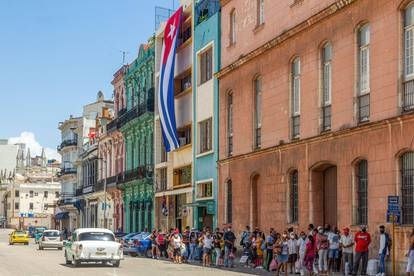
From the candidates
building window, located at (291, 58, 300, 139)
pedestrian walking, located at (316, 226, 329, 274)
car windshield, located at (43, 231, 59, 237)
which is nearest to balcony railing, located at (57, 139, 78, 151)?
car windshield, located at (43, 231, 59, 237)

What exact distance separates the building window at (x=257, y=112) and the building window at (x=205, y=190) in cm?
788

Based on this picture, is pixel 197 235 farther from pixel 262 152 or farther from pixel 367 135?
Result: pixel 367 135

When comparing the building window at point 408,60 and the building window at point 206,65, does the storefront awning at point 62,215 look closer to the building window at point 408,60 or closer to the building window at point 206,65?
the building window at point 206,65

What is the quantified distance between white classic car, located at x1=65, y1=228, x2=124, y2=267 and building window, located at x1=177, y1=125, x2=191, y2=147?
820 inches

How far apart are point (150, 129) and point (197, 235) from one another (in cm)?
2258

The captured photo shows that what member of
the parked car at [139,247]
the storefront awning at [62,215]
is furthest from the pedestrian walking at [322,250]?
the storefront awning at [62,215]

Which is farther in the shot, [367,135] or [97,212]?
[97,212]

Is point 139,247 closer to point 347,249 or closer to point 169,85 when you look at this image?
point 169,85

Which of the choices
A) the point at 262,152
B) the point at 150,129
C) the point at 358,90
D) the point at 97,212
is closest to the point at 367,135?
the point at 358,90

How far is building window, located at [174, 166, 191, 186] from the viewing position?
5476 centimetres

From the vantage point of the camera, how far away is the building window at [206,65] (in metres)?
49.7

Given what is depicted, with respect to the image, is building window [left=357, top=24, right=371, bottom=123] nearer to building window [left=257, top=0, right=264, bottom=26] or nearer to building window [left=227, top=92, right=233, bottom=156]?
building window [left=257, top=0, right=264, bottom=26]

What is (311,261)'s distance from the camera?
2984cm

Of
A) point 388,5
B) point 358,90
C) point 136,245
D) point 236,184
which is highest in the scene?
point 388,5
